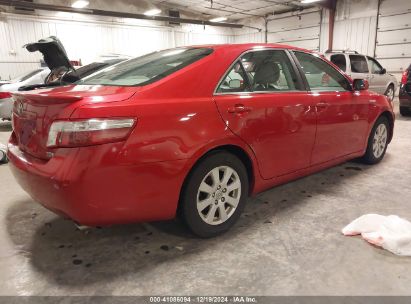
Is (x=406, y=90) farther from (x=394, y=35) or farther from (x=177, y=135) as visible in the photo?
(x=177, y=135)

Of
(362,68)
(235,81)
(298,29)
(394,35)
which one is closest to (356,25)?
(394,35)

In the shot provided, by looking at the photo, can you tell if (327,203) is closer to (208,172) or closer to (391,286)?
(391,286)

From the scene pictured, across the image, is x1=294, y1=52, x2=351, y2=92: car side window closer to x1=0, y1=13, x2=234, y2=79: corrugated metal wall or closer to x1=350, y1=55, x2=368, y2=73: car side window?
x1=350, y1=55, x2=368, y2=73: car side window

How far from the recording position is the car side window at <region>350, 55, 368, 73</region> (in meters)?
8.90

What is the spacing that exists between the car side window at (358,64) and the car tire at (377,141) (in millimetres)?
5639

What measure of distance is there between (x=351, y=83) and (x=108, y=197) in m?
2.71

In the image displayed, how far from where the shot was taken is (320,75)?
3.08 m

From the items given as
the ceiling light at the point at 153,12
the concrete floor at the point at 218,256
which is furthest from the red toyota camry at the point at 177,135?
the ceiling light at the point at 153,12

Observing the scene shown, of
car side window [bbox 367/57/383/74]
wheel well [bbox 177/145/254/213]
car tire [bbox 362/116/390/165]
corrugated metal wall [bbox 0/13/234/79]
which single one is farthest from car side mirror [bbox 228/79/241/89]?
corrugated metal wall [bbox 0/13/234/79]

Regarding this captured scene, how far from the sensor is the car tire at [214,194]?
2.02 m

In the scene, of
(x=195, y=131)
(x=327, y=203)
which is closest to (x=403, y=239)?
(x=327, y=203)

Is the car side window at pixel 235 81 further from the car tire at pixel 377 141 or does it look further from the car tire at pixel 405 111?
the car tire at pixel 405 111

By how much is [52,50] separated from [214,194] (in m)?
4.01

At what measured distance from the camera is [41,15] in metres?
12.4
